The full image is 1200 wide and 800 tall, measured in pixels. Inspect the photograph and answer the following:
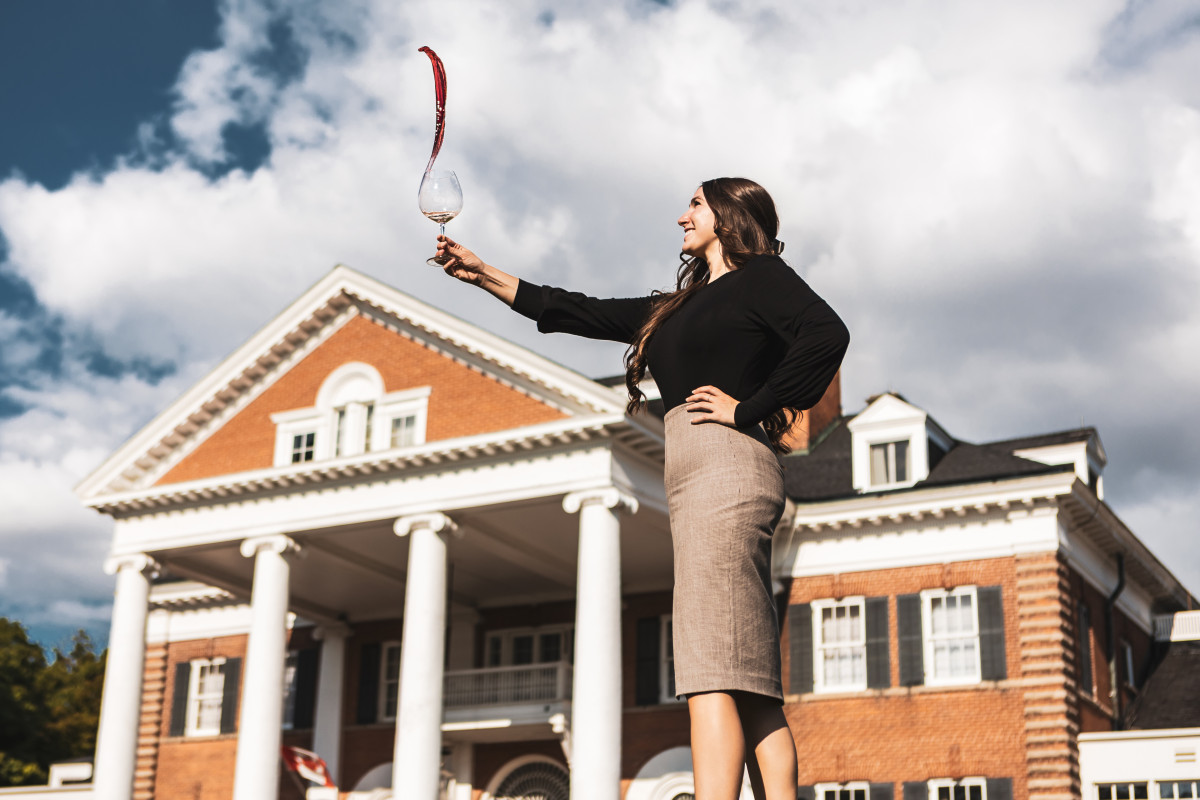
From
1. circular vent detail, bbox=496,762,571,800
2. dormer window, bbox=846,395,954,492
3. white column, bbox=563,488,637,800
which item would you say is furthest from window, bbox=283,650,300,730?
dormer window, bbox=846,395,954,492

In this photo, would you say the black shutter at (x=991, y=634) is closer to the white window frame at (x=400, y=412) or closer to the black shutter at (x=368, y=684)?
the white window frame at (x=400, y=412)

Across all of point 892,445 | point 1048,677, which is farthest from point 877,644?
point 892,445

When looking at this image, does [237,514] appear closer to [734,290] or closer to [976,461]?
[976,461]

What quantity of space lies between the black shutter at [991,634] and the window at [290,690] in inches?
671

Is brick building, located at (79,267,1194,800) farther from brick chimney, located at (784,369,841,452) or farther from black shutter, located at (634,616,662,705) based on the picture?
brick chimney, located at (784,369,841,452)

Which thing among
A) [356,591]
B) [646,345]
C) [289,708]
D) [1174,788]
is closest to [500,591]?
[356,591]

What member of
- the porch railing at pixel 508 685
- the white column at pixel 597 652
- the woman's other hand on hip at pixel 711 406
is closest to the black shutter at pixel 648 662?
the porch railing at pixel 508 685

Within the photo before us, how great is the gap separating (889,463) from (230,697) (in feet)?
57.2

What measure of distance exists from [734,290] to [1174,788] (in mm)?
23907

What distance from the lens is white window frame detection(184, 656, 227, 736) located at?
34375mm

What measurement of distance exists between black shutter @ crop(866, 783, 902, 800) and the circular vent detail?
701cm

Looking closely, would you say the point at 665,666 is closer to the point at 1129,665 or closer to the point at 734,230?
the point at 1129,665

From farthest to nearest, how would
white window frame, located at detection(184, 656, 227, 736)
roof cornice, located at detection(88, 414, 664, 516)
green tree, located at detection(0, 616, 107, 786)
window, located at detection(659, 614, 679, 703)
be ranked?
green tree, located at detection(0, 616, 107, 786), white window frame, located at detection(184, 656, 227, 736), window, located at detection(659, 614, 679, 703), roof cornice, located at detection(88, 414, 664, 516)

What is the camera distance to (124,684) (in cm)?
2691
